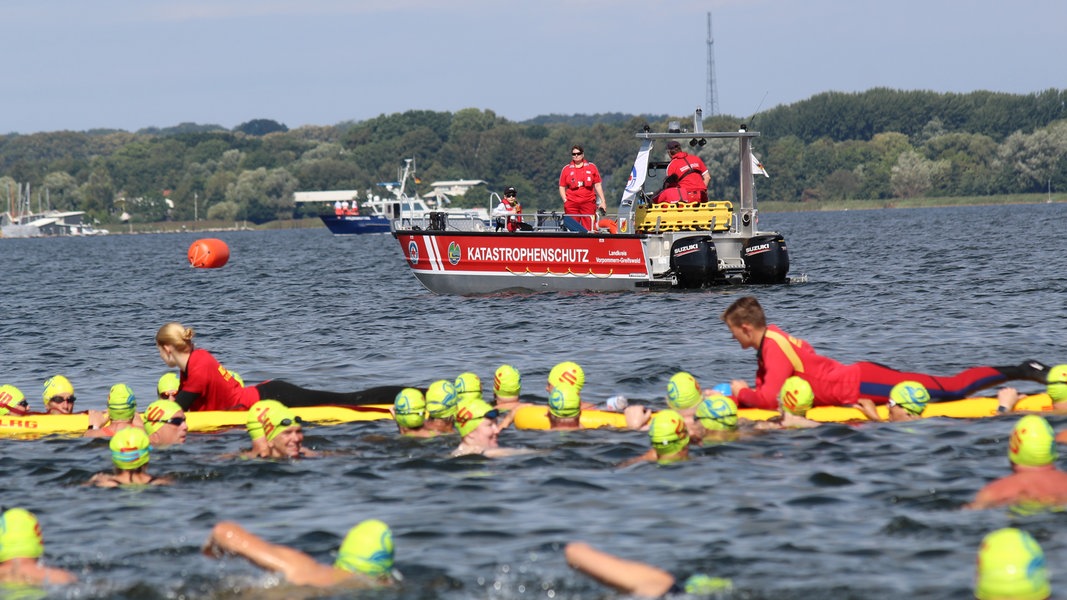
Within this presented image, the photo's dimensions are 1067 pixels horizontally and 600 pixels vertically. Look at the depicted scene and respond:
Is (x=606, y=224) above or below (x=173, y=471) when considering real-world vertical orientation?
above

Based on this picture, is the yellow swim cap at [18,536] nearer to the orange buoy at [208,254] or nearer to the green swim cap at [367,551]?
the green swim cap at [367,551]

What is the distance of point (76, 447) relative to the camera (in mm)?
12664

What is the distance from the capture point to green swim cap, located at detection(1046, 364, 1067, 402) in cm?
1209

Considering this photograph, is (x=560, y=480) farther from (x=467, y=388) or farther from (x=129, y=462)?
(x=129, y=462)

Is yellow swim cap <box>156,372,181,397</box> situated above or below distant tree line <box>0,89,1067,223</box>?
below

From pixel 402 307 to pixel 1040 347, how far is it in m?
13.5

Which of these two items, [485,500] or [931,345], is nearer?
[485,500]

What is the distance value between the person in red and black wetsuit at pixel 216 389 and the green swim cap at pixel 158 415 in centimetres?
39

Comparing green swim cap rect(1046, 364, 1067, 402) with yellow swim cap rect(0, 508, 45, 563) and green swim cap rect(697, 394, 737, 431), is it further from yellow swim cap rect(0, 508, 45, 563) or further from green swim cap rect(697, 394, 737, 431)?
yellow swim cap rect(0, 508, 45, 563)

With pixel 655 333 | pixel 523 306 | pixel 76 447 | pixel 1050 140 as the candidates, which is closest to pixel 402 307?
pixel 523 306

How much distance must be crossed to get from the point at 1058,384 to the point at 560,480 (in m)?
4.85

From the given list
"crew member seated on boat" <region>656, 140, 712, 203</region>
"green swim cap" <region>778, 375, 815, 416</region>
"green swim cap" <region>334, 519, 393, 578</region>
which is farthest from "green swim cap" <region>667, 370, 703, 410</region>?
"crew member seated on boat" <region>656, 140, 712, 203</region>

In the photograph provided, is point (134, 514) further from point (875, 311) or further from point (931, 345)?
point (875, 311)

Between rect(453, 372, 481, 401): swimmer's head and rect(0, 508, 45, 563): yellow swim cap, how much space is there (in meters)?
5.44
